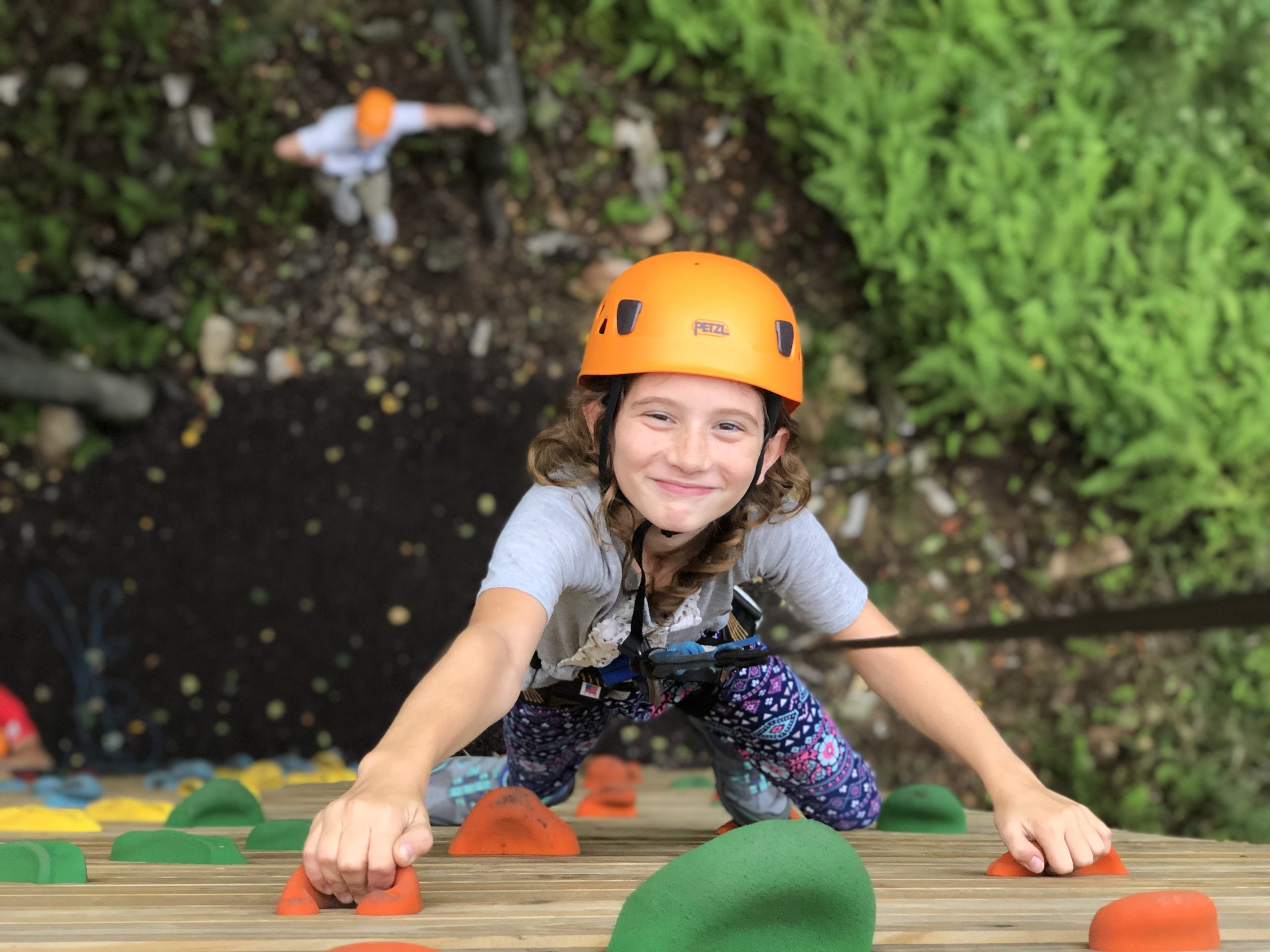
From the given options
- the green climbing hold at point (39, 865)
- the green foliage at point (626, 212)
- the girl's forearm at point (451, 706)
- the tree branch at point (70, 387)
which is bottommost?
the green climbing hold at point (39, 865)

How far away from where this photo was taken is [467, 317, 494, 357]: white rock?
3.99 metres

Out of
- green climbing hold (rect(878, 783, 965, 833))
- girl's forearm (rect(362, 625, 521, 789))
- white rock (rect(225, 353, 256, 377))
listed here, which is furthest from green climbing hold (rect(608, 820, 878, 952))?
white rock (rect(225, 353, 256, 377))

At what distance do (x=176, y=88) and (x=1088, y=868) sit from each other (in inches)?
143

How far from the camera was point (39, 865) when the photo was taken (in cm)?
131

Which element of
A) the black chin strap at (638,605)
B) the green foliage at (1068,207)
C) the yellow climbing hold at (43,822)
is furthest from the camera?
the green foliage at (1068,207)

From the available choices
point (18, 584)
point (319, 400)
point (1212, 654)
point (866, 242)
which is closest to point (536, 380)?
point (319, 400)

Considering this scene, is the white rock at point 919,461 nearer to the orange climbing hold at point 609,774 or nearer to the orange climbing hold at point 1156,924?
the orange climbing hold at point 609,774

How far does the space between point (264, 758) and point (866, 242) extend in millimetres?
2441

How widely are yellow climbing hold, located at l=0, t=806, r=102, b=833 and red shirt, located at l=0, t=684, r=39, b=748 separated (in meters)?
1.52

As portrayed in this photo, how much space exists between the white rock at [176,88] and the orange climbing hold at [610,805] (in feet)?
8.83

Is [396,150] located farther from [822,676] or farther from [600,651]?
[600,651]

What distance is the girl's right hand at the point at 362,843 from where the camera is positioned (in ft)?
3.65

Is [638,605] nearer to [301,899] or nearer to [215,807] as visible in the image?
[301,899]

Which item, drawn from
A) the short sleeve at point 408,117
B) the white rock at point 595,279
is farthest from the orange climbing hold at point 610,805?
the short sleeve at point 408,117
